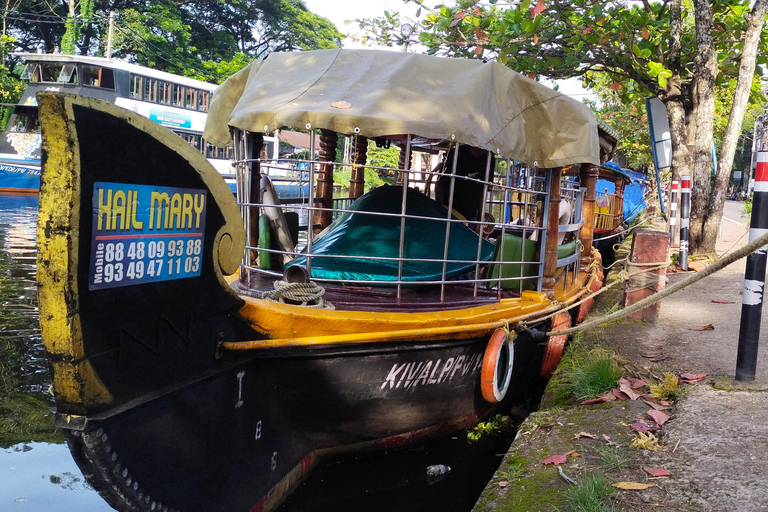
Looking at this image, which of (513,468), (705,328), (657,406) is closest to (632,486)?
(513,468)

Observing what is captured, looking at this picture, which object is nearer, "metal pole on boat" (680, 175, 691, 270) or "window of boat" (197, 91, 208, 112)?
"metal pole on boat" (680, 175, 691, 270)

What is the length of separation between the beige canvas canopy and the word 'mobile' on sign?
1.10m

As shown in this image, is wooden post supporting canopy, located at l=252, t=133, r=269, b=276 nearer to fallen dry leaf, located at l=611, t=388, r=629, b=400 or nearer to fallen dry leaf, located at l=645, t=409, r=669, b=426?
fallen dry leaf, located at l=611, t=388, r=629, b=400

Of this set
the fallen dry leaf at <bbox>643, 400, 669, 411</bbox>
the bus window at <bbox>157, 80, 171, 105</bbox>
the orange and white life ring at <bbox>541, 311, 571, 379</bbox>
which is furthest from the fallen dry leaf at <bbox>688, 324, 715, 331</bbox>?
the bus window at <bbox>157, 80, 171, 105</bbox>

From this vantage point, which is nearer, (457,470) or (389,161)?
(457,470)

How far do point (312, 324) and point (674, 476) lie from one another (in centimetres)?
170

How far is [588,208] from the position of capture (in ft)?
20.2

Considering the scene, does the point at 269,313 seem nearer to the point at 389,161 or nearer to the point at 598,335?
the point at 598,335

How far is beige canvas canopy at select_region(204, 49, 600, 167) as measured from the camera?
3.47 metres

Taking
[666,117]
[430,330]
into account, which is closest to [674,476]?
[430,330]

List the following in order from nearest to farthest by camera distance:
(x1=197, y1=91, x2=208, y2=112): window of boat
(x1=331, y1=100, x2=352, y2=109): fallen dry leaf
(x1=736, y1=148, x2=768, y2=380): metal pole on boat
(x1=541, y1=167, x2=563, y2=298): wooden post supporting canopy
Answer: (x1=736, y1=148, x2=768, y2=380): metal pole on boat
(x1=331, y1=100, x2=352, y2=109): fallen dry leaf
(x1=541, y1=167, x2=563, y2=298): wooden post supporting canopy
(x1=197, y1=91, x2=208, y2=112): window of boat

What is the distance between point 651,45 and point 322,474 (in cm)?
769

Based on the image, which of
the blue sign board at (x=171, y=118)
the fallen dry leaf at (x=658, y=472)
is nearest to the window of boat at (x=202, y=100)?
the blue sign board at (x=171, y=118)

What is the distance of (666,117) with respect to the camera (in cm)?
1019
